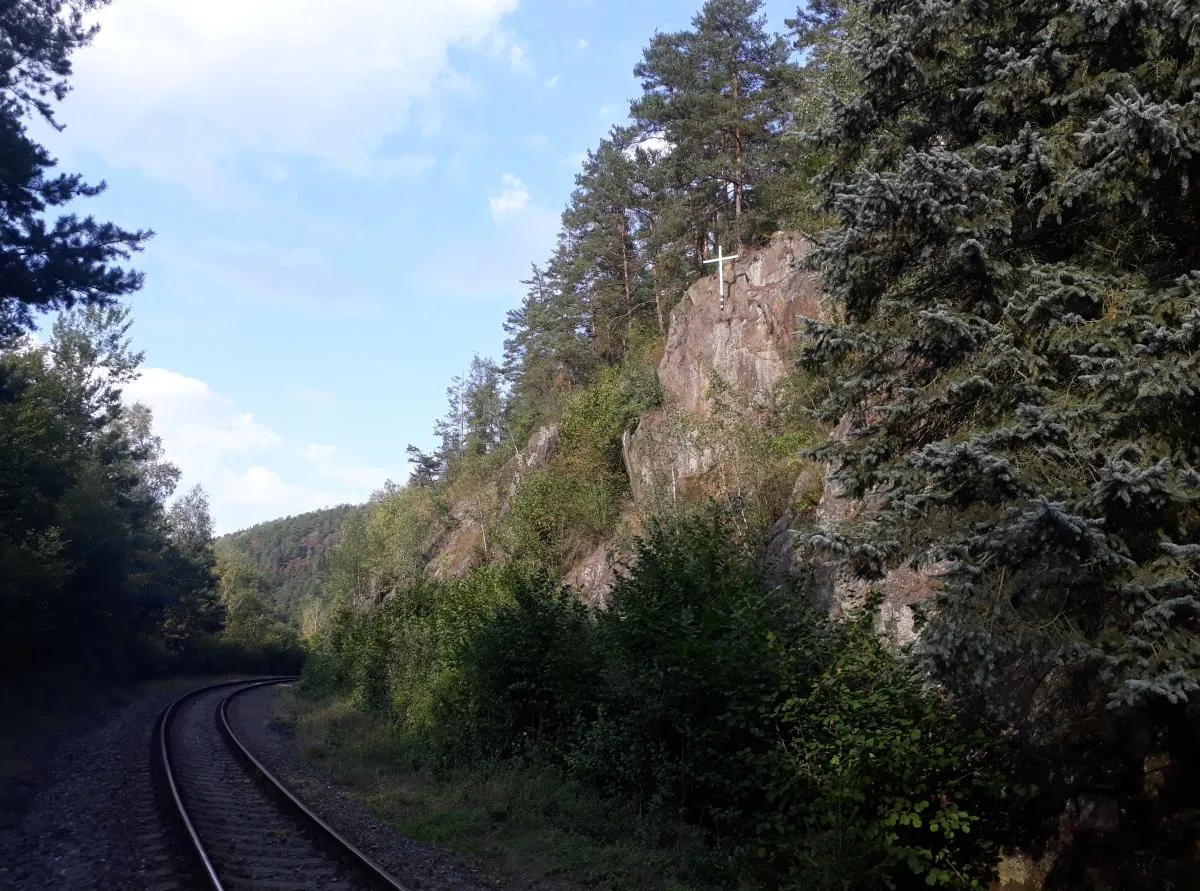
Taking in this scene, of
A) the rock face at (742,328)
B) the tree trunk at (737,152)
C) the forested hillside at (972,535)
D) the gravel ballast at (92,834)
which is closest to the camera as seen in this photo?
the forested hillside at (972,535)

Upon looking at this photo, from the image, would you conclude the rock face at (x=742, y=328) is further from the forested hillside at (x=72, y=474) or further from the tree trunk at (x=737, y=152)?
the forested hillside at (x=72, y=474)

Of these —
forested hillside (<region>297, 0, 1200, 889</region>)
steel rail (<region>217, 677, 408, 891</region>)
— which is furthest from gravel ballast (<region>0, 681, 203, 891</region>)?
forested hillside (<region>297, 0, 1200, 889</region>)

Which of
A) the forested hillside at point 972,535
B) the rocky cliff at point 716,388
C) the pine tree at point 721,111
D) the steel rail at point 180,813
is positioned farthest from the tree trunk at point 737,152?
the steel rail at point 180,813

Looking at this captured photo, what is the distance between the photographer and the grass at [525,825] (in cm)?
919

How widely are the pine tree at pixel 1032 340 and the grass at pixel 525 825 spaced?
4.17 m

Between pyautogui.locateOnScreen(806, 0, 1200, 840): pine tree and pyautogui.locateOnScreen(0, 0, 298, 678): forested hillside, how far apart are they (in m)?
13.2

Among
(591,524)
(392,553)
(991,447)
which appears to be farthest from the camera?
(392,553)

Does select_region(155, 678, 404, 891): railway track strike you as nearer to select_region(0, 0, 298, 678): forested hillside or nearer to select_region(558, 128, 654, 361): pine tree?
select_region(0, 0, 298, 678): forested hillside

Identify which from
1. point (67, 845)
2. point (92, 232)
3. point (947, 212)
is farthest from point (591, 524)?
point (947, 212)

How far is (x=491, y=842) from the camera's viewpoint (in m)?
10.4

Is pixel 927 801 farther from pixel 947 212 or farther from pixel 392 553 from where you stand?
pixel 392 553

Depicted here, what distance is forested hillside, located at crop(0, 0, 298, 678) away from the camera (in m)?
14.6

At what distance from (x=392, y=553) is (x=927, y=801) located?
48.7 m

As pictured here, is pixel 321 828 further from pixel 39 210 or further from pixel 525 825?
pixel 39 210
